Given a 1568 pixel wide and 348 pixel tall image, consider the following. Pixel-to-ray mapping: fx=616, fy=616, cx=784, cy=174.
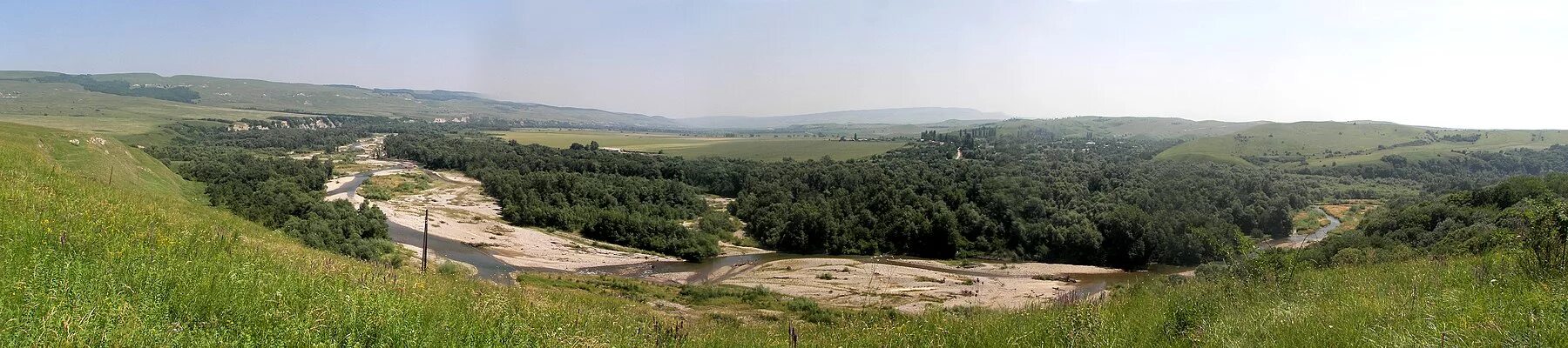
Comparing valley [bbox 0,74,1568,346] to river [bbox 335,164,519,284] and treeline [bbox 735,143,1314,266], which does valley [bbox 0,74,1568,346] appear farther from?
river [bbox 335,164,519,284]

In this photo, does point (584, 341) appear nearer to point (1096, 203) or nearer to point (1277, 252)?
point (1277, 252)

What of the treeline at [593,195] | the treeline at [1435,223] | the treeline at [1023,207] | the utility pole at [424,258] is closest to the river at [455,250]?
the utility pole at [424,258]

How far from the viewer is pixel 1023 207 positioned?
48.4m

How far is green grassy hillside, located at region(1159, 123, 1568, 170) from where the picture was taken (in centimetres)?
7694

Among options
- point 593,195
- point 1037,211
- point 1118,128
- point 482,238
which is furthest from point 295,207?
point 1118,128

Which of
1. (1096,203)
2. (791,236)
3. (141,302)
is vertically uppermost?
(141,302)

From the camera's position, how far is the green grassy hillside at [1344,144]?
76938 mm

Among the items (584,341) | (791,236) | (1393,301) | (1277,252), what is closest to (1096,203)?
(791,236)

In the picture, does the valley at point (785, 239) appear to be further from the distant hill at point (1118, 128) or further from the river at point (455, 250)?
the distant hill at point (1118, 128)

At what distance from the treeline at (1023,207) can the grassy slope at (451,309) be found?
108 feet

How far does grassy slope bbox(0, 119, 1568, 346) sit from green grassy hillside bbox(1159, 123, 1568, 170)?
7346cm

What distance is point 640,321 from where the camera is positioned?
787 cm

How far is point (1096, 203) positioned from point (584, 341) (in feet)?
163

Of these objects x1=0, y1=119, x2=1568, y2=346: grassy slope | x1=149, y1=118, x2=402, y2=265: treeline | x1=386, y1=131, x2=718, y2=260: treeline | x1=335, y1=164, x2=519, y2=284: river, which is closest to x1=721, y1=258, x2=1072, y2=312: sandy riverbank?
x1=386, y1=131, x2=718, y2=260: treeline
